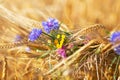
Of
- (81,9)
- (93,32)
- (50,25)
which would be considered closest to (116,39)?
(93,32)

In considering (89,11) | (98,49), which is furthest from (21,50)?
(89,11)

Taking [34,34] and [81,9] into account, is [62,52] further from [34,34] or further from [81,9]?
[81,9]

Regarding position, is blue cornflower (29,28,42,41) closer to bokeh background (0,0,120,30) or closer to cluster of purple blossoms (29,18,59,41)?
cluster of purple blossoms (29,18,59,41)

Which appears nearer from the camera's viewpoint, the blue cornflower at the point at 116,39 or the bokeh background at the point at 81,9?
the blue cornflower at the point at 116,39

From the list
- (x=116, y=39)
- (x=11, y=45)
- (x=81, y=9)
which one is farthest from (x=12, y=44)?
(x=81, y=9)

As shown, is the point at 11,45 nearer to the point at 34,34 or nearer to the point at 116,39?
the point at 34,34

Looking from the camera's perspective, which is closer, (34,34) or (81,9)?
(34,34)

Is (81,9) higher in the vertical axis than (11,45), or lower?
higher

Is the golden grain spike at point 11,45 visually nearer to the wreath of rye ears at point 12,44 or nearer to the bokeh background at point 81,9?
the wreath of rye ears at point 12,44

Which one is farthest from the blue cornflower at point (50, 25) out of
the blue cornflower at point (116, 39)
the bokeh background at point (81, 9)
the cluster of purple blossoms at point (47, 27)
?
the bokeh background at point (81, 9)

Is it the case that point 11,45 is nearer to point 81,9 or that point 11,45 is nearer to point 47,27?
point 47,27

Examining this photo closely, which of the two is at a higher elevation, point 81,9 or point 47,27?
point 81,9
